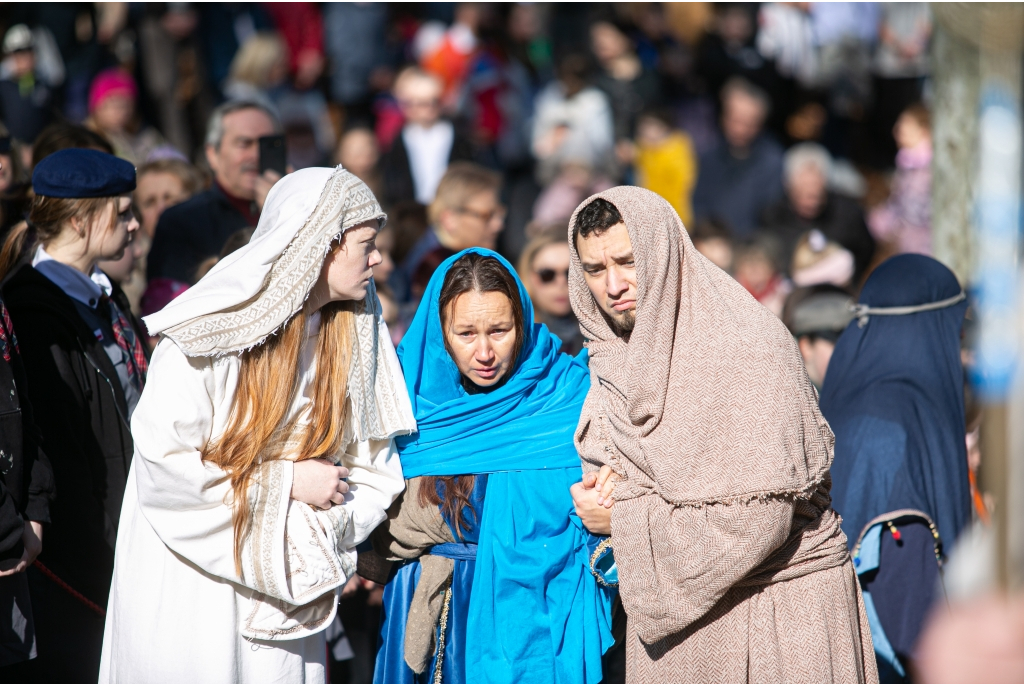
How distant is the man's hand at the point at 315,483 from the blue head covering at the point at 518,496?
0.36m

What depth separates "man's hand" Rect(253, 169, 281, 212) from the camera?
5.03 m

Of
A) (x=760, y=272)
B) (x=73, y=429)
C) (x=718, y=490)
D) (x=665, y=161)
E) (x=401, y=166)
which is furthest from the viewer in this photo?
(x=665, y=161)

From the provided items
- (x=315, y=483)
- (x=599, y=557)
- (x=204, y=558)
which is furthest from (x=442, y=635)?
(x=204, y=558)

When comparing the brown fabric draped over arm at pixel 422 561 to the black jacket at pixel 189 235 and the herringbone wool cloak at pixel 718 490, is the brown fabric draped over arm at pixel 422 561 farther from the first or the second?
the black jacket at pixel 189 235

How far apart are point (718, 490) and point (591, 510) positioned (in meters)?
0.46

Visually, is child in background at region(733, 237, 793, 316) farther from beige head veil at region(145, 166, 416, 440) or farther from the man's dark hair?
beige head veil at region(145, 166, 416, 440)

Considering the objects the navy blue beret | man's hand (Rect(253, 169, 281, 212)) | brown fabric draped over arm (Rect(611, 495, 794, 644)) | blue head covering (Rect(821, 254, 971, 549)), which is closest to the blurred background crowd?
man's hand (Rect(253, 169, 281, 212))

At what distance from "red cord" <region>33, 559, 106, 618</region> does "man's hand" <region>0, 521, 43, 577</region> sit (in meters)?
0.27

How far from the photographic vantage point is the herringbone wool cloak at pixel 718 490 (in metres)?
2.73

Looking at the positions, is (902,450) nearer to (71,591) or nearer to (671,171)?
(71,591)

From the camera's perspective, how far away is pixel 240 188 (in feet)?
17.5

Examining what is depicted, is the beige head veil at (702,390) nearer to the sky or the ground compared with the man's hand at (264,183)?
nearer to the ground

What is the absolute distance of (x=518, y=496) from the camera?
3201mm

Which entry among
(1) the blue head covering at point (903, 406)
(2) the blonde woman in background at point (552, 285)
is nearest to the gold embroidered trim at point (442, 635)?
(1) the blue head covering at point (903, 406)
